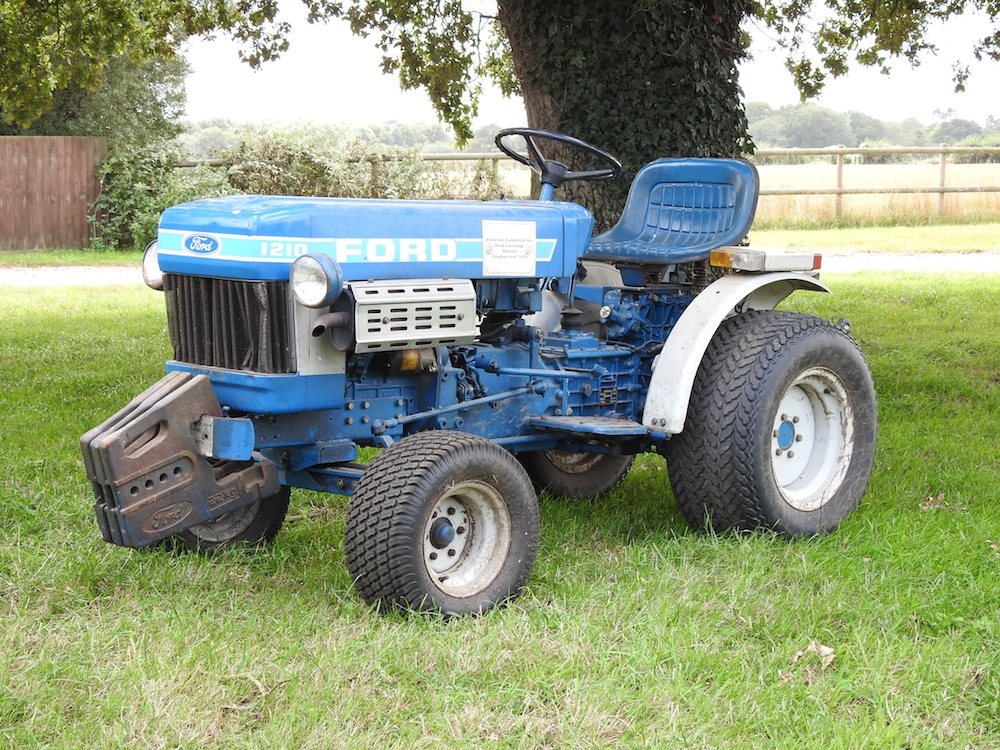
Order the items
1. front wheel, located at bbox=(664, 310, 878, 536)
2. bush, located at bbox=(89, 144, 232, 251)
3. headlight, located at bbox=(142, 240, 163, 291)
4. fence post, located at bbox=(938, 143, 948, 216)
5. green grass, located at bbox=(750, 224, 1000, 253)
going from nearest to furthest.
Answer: headlight, located at bbox=(142, 240, 163, 291), front wheel, located at bbox=(664, 310, 878, 536), green grass, located at bbox=(750, 224, 1000, 253), bush, located at bbox=(89, 144, 232, 251), fence post, located at bbox=(938, 143, 948, 216)

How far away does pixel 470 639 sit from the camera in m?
3.42

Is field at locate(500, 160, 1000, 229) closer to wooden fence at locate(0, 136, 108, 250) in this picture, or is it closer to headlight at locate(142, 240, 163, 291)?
wooden fence at locate(0, 136, 108, 250)

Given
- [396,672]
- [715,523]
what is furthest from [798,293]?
[396,672]

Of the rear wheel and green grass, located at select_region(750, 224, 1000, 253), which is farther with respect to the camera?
green grass, located at select_region(750, 224, 1000, 253)

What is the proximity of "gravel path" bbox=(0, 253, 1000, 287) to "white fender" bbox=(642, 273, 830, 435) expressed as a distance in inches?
403

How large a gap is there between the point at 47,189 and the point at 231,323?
599 inches

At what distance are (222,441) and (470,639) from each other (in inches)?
38.2

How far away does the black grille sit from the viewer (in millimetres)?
3660

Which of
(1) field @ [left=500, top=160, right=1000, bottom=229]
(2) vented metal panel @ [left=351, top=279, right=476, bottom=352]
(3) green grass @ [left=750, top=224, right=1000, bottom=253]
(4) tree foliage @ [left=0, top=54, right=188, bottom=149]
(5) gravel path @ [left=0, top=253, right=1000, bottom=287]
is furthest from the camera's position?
(4) tree foliage @ [left=0, top=54, right=188, bottom=149]

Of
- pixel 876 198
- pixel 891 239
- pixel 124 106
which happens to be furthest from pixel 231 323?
pixel 124 106

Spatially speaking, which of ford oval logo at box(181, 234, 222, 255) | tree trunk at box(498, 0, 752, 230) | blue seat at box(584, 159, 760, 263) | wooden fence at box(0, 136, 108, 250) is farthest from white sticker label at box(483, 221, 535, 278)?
wooden fence at box(0, 136, 108, 250)

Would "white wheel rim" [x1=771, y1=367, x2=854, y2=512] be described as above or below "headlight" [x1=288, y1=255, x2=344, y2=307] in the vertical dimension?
below

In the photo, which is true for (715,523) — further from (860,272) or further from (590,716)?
(860,272)

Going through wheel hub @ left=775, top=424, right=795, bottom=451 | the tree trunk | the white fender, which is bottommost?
wheel hub @ left=775, top=424, right=795, bottom=451
